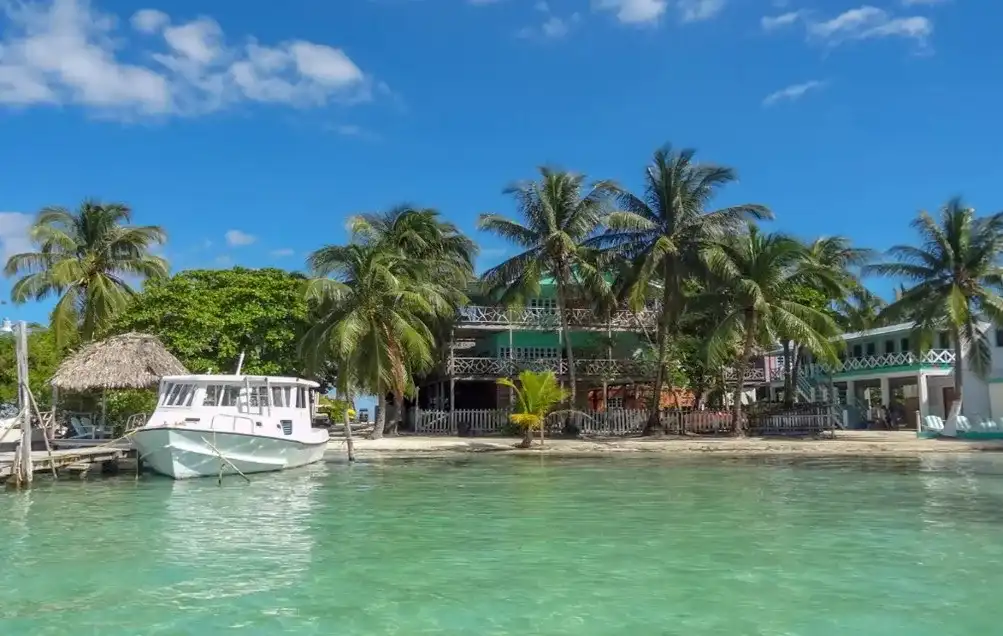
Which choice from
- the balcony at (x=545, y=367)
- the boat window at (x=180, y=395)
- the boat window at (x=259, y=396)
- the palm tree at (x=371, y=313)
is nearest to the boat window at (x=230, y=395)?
the boat window at (x=259, y=396)

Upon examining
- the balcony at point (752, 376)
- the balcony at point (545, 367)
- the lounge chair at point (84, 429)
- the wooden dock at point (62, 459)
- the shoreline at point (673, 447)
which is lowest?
the shoreline at point (673, 447)

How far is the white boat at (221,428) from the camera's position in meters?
17.4

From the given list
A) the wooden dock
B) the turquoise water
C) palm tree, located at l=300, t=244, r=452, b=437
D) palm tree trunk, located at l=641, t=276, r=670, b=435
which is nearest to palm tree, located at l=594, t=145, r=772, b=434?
palm tree trunk, located at l=641, t=276, r=670, b=435

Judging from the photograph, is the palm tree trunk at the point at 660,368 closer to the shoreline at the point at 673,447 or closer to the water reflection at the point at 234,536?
the shoreline at the point at 673,447

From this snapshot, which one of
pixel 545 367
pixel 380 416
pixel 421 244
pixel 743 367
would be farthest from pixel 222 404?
pixel 743 367

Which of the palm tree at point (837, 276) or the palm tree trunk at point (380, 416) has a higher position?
the palm tree at point (837, 276)

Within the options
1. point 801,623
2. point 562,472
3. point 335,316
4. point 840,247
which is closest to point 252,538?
point 801,623

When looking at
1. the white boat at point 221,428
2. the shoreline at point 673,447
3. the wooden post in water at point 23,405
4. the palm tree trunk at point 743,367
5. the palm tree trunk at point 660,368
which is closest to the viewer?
the wooden post in water at point 23,405

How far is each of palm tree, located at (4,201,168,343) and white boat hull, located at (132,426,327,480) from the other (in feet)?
41.2

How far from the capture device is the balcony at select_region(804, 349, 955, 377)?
114 feet

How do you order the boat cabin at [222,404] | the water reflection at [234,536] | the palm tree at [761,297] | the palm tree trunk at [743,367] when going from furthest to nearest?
1. the palm tree trunk at [743,367]
2. the palm tree at [761,297]
3. the boat cabin at [222,404]
4. the water reflection at [234,536]

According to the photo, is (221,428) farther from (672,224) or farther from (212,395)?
(672,224)

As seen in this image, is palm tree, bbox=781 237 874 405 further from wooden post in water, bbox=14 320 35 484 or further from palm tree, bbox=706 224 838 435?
wooden post in water, bbox=14 320 35 484

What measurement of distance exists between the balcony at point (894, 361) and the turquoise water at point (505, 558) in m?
19.2
